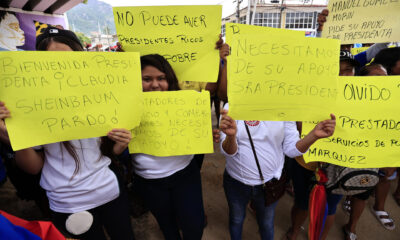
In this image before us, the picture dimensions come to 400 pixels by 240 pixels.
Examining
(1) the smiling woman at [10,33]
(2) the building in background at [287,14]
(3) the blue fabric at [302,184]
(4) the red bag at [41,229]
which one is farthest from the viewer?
(2) the building in background at [287,14]

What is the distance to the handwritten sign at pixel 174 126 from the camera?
1.17 m

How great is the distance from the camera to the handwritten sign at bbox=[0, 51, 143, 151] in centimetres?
83

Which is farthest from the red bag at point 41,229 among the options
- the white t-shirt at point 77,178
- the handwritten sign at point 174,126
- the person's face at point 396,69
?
the person's face at point 396,69

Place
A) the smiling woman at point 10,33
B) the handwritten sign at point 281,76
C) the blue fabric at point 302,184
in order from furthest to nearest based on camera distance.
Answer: the smiling woman at point 10,33
the blue fabric at point 302,184
the handwritten sign at point 281,76

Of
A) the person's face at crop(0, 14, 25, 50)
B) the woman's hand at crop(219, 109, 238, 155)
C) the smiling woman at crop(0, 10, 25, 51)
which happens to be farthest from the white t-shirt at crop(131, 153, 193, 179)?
the person's face at crop(0, 14, 25, 50)

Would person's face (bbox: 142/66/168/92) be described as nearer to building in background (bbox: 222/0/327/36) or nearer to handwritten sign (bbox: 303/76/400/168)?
handwritten sign (bbox: 303/76/400/168)

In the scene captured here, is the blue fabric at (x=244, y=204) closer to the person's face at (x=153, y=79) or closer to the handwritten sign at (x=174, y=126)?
the handwritten sign at (x=174, y=126)

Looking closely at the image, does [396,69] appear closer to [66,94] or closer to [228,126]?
[228,126]

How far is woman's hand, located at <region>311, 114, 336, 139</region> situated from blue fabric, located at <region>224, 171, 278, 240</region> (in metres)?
0.59

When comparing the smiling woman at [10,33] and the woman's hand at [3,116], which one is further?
the smiling woman at [10,33]

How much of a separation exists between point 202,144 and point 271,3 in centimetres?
3150

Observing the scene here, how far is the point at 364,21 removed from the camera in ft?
4.90

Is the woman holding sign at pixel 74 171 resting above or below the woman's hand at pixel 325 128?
below

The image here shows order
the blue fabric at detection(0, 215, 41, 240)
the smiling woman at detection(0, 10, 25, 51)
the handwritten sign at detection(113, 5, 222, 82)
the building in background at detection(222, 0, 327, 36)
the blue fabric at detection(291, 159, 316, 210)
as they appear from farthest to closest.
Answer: the building in background at detection(222, 0, 327, 36) < the smiling woman at detection(0, 10, 25, 51) < the blue fabric at detection(291, 159, 316, 210) < the handwritten sign at detection(113, 5, 222, 82) < the blue fabric at detection(0, 215, 41, 240)
